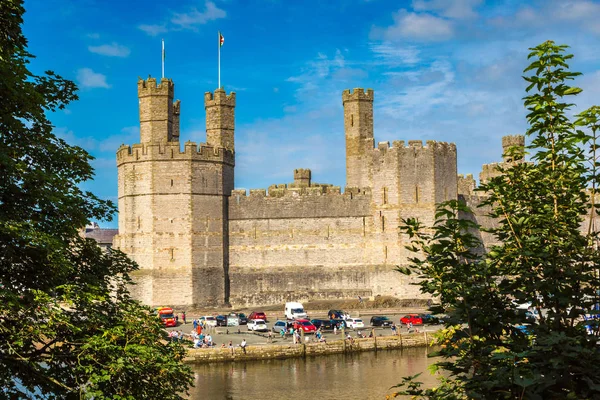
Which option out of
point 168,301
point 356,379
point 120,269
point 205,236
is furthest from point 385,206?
point 120,269

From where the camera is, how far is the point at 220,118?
64.2 m

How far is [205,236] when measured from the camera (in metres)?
A: 60.5

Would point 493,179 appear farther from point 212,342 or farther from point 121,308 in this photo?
point 212,342

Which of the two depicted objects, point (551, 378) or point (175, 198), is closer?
point (551, 378)

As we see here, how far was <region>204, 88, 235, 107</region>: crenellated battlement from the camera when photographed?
6431cm

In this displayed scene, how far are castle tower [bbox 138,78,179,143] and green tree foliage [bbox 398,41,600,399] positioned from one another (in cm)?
4959

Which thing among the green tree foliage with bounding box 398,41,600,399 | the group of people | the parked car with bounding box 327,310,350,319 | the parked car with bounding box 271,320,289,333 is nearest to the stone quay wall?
the group of people

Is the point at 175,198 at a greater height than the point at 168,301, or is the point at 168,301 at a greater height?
the point at 175,198

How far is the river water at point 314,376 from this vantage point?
36.6 meters

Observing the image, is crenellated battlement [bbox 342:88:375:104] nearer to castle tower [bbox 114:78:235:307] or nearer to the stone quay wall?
castle tower [bbox 114:78:235:307]

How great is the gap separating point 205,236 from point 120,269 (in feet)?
140

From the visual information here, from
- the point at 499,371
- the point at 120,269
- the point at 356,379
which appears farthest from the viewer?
the point at 356,379

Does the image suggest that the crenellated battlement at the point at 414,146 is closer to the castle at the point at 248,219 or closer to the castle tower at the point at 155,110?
the castle at the point at 248,219

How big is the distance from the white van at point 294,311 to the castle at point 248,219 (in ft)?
15.4
